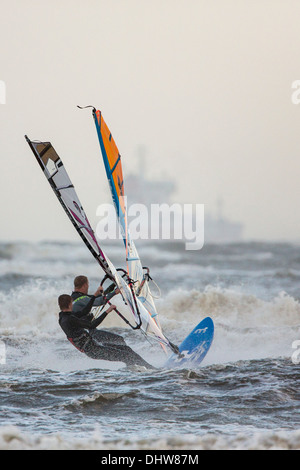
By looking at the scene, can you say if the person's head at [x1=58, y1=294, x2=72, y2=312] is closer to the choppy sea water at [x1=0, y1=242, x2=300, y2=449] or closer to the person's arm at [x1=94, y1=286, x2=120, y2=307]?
the person's arm at [x1=94, y1=286, x2=120, y2=307]

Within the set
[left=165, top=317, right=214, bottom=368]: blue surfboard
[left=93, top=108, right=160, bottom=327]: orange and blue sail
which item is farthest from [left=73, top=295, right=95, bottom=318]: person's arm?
[left=165, top=317, right=214, bottom=368]: blue surfboard

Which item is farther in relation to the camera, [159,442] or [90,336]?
[90,336]

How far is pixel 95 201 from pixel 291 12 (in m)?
5.57

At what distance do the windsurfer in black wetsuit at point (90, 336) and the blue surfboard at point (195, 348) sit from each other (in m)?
0.27

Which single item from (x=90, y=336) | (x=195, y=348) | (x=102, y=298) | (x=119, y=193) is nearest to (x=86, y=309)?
(x=102, y=298)

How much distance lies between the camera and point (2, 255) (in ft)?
49.9

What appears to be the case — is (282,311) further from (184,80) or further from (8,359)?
(184,80)

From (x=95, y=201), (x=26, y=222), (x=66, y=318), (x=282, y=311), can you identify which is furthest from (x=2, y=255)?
(x=66, y=318)

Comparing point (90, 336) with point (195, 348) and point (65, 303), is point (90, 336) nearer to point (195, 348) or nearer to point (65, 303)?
point (65, 303)

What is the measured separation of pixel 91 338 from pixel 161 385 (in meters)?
0.74

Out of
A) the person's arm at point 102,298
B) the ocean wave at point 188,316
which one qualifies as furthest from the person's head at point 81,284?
the ocean wave at point 188,316

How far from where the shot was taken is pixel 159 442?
4.19 m

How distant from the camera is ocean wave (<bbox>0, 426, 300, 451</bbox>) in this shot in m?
4.10

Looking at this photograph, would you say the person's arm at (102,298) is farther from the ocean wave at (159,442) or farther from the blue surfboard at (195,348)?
the ocean wave at (159,442)
